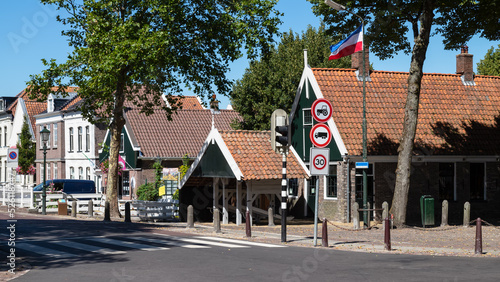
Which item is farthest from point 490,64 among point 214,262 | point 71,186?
point 214,262

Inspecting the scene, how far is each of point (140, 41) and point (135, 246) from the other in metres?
13.1

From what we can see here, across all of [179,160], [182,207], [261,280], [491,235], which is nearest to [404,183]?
[491,235]

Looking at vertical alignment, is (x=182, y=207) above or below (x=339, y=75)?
below

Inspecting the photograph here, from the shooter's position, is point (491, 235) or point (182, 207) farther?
point (182, 207)

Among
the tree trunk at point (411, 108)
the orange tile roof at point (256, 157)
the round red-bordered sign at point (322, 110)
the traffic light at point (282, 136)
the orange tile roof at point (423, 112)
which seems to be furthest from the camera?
the orange tile roof at point (423, 112)

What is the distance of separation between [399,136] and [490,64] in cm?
3310

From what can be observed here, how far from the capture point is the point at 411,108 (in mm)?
25891

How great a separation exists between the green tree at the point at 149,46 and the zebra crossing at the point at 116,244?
10.6 metres

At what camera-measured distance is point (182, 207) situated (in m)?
30.3

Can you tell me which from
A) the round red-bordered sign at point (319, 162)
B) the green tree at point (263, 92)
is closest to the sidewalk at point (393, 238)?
the round red-bordered sign at point (319, 162)

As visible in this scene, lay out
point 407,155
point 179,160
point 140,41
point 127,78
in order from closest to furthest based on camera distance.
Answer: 1. point 407,155
2. point 140,41
3. point 127,78
4. point 179,160

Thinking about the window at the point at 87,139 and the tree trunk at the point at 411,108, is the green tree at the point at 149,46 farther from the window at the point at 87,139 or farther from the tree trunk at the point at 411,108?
the window at the point at 87,139

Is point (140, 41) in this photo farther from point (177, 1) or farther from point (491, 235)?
point (491, 235)

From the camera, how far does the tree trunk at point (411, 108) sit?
25641 mm
